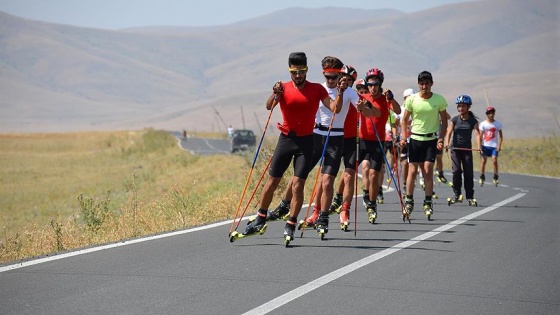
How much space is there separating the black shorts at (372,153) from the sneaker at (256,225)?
298 cm

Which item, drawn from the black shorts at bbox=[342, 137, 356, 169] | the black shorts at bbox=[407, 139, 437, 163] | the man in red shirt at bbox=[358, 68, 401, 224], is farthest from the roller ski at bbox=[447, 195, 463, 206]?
the black shorts at bbox=[342, 137, 356, 169]

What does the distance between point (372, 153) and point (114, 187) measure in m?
26.6

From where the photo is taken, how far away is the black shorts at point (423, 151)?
15.3m

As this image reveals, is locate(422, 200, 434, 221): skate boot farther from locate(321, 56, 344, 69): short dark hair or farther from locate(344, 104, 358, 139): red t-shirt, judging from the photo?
locate(321, 56, 344, 69): short dark hair

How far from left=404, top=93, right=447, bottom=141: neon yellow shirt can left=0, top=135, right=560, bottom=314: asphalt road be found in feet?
6.96

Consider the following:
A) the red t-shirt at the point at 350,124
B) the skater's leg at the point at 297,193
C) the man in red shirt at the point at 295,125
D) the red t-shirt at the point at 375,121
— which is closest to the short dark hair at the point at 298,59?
the man in red shirt at the point at 295,125

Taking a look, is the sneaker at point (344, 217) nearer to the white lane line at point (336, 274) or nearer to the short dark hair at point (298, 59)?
the white lane line at point (336, 274)

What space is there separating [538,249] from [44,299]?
19.7 feet

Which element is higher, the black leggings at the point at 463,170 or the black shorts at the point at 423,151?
the black shorts at the point at 423,151

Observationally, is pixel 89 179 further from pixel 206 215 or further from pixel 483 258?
pixel 483 258

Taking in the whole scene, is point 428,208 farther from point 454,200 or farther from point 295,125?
point 295,125

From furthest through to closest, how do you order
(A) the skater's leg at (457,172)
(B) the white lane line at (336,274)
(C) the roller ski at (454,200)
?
1. (A) the skater's leg at (457,172)
2. (C) the roller ski at (454,200)
3. (B) the white lane line at (336,274)

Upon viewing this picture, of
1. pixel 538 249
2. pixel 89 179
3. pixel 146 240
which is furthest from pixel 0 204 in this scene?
pixel 538 249

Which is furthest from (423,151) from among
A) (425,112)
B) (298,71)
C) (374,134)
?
(298,71)
